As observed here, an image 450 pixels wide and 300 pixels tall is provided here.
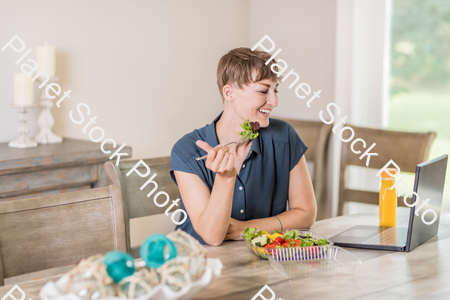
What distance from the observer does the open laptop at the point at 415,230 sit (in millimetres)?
1271

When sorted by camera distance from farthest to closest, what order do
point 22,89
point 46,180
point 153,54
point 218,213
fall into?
point 153,54
point 22,89
point 46,180
point 218,213

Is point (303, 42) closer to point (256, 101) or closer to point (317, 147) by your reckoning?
point (317, 147)

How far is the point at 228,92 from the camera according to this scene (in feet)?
5.48

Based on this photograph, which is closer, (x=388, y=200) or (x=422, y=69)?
(x=388, y=200)

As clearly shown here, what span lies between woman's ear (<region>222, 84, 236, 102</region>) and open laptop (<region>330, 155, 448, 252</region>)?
22.6 inches

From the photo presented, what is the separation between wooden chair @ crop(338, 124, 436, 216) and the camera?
7.29 ft

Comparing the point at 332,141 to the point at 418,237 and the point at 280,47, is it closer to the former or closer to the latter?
the point at 280,47

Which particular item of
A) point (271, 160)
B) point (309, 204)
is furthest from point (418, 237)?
point (271, 160)

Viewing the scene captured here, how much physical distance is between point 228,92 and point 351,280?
2.67ft

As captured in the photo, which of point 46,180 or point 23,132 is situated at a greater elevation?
point 23,132

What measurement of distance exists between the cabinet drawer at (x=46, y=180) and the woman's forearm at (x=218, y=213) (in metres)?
0.98

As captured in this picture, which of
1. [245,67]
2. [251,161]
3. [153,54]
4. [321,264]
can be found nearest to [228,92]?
[245,67]

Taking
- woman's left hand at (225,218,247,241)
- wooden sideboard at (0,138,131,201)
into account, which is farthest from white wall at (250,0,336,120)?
woman's left hand at (225,218,247,241)

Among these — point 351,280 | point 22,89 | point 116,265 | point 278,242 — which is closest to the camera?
point 116,265
